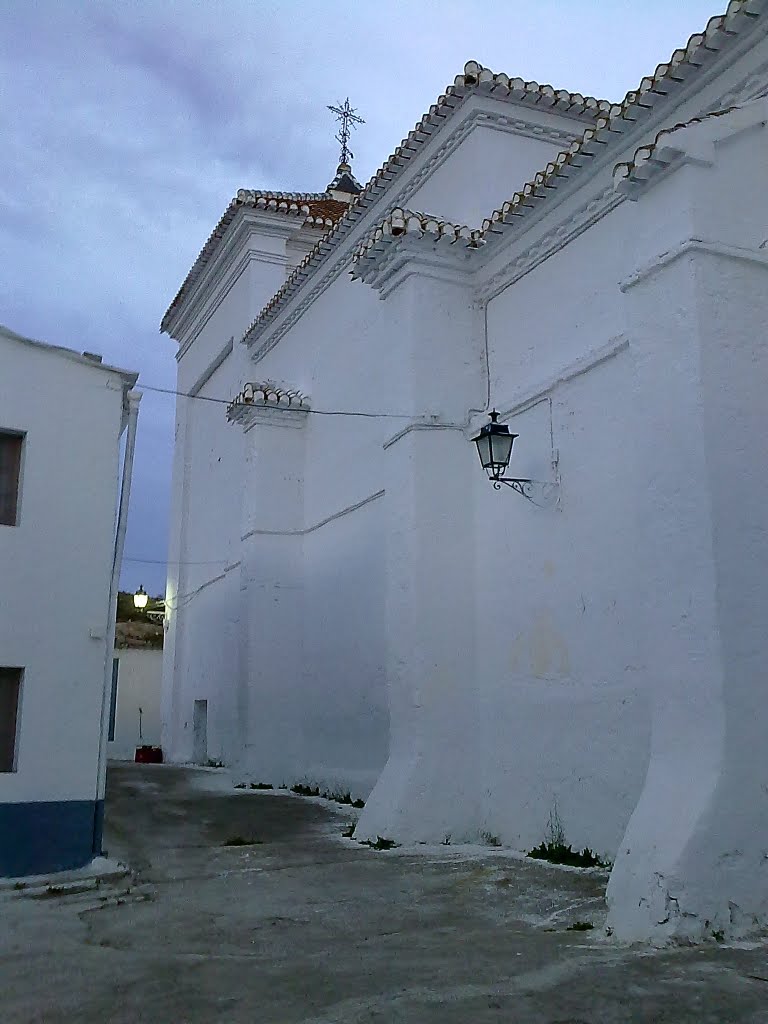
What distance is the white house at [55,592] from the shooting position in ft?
21.4

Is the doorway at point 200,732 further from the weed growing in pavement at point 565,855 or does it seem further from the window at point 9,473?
the weed growing in pavement at point 565,855

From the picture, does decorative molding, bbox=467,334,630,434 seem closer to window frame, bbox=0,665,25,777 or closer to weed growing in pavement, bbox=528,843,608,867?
weed growing in pavement, bbox=528,843,608,867

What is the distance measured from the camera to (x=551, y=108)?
9.20 meters

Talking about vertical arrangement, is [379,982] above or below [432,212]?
below

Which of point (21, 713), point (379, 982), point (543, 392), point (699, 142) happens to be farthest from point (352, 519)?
point (379, 982)

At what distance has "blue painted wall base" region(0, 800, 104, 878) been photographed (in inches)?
251

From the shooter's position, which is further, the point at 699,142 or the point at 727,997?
the point at 699,142

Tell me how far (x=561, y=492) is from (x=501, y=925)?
3.18m

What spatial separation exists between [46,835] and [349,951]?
308 cm

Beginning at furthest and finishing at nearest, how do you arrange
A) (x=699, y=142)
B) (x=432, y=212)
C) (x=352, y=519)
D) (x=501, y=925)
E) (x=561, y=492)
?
(x=352, y=519), (x=432, y=212), (x=561, y=492), (x=699, y=142), (x=501, y=925)

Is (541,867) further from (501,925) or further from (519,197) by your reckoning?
(519,197)

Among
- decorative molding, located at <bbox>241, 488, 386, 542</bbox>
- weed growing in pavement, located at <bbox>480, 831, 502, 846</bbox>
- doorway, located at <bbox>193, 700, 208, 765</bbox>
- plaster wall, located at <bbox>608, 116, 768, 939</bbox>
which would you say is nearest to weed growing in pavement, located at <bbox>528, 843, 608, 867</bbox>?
→ weed growing in pavement, located at <bbox>480, 831, 502, 846</bbox>

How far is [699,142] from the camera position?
5238 mm

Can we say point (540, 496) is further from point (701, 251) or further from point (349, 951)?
point (349, 951)
